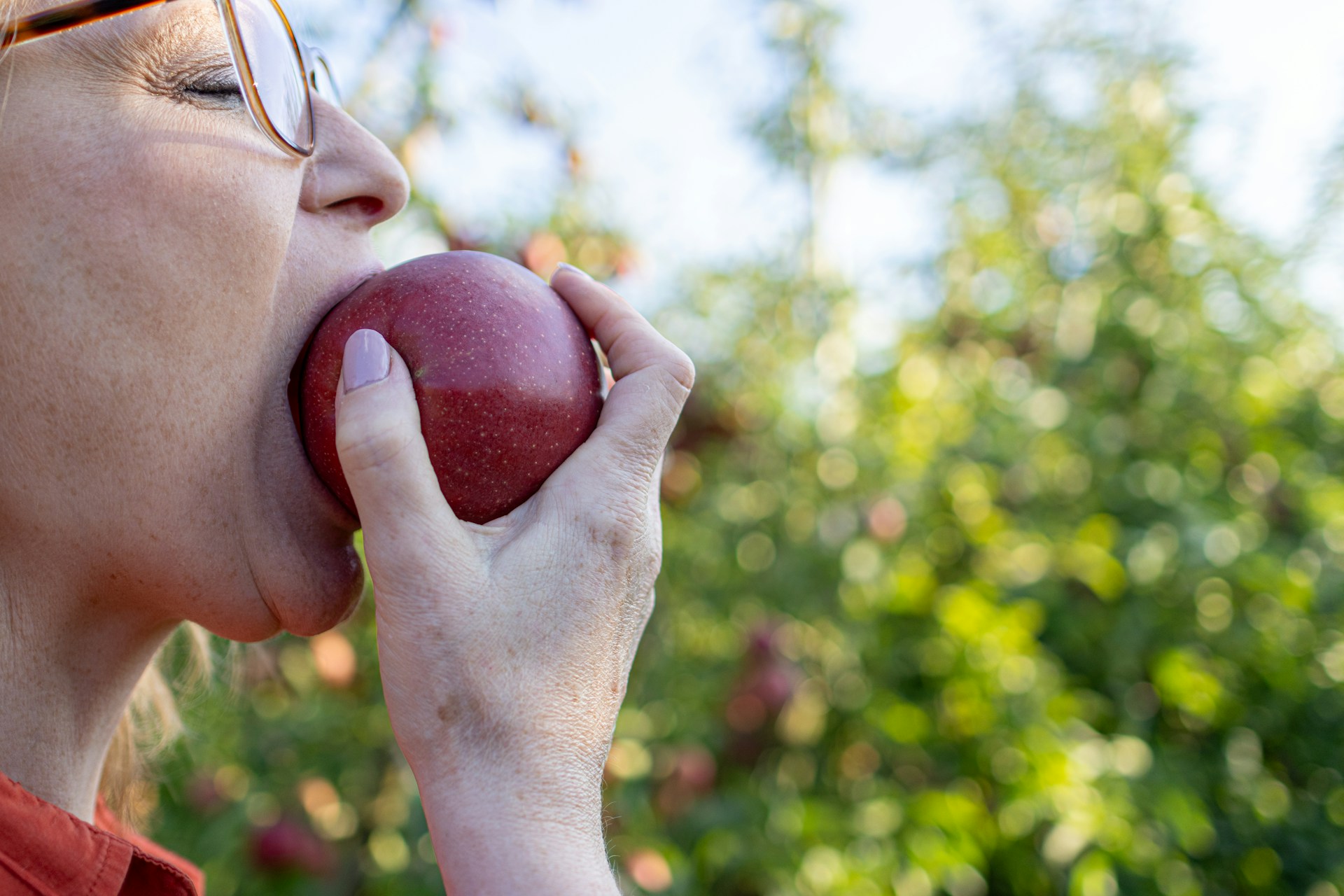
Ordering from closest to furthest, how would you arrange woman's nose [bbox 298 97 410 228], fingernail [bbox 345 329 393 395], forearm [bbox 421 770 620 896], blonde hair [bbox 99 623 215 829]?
1. forearm [bbox 421 770 620 896]
2. fingernail [bbox 345 329 393 395]
3. woman's nose [bbox 298 97 410 228]
4. blonde hair [bbox 99 623 215 829]

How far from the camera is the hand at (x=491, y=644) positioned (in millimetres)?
828

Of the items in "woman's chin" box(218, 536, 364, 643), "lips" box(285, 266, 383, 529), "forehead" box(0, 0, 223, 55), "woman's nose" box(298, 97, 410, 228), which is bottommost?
"woman's chin" box(218, 536, 364, 643)

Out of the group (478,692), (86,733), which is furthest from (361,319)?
(86,733)

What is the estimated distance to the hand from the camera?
828mm

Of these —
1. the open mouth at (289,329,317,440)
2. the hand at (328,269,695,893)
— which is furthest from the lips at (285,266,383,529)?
the hand at (328,269,695,893)

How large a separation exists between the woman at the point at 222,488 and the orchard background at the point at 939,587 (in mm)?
1080

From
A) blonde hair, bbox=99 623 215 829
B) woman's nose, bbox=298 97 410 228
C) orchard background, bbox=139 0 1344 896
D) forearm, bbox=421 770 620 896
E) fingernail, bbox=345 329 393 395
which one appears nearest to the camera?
forearm, bbox=421 770 620 896

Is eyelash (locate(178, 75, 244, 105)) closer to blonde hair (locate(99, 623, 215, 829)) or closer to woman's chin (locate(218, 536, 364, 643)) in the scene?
woman's chin (locate(218, 536, 364, 643))

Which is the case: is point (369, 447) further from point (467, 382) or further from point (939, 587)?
point (939, 587)

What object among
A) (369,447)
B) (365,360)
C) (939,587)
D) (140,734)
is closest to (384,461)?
(369,447)

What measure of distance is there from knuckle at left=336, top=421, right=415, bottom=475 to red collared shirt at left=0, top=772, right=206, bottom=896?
405 millimetres

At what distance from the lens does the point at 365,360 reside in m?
0.92

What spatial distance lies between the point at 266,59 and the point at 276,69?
14 millimetres

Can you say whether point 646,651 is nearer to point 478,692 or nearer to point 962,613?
point 962,613
